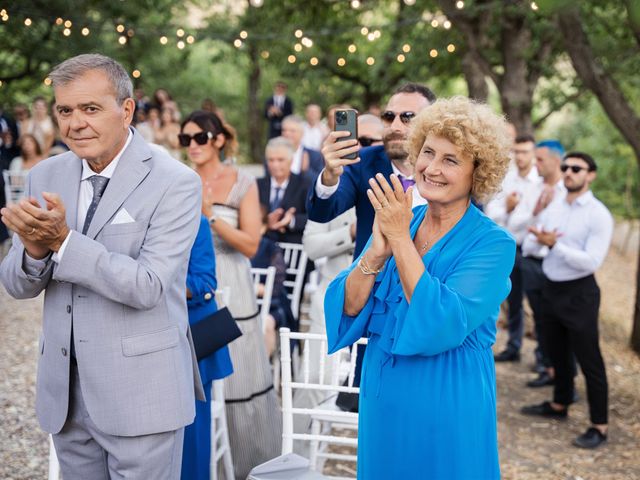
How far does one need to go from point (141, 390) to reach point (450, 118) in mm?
1430

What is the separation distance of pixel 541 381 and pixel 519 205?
186 centimetres

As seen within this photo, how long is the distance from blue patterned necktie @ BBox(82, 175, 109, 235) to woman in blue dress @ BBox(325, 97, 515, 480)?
912 mm

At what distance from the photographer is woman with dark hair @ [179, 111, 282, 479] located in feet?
14.0

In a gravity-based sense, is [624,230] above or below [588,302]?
above

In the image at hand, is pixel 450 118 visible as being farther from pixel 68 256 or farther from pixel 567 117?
pixel 567 117

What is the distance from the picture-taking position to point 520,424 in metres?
5.91

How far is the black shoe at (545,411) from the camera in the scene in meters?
6.01

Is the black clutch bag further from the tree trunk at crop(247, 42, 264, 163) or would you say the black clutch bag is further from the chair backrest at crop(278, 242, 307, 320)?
the tree trunk at crop(247, 42, 264, 163)

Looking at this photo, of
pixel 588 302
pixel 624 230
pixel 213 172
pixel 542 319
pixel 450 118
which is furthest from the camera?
pixel 624 230

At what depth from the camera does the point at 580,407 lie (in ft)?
20.9

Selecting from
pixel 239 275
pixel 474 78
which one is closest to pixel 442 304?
pixel 239 275

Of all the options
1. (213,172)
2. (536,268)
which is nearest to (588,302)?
(536,268)

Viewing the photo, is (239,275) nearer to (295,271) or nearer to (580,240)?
(295,271)

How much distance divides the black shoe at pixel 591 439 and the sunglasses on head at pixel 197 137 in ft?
12.1
